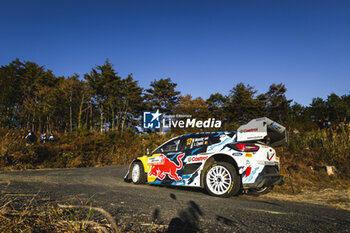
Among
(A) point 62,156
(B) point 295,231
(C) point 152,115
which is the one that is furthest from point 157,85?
(B) point 295,231

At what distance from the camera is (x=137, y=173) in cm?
623

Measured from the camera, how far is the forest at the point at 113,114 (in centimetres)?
855

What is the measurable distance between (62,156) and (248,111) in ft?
124

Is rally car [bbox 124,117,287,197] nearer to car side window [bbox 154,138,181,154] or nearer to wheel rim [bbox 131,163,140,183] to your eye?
car side window [bbox 154,138,181,154]

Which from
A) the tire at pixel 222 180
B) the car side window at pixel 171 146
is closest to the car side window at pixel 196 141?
the car side window at pixel 171 146

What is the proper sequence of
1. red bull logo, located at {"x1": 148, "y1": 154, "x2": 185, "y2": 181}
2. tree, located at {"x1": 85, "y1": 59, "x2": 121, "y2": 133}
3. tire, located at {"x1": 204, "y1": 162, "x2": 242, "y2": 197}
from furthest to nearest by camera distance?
tree, located at {"x1": 85, "y1": 59, "x2": 121, "y2": 133} → red bull logo, located at {"x1": 148, "y1": 154, "x2": 185, "y2": 181} → tire, located at {"x1": 204, "y1": 162, "x2": 242, "y2": 197}

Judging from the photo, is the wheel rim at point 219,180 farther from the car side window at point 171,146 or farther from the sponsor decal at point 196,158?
the car side window at point 171,146

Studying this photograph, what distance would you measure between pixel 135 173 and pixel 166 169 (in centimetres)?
139

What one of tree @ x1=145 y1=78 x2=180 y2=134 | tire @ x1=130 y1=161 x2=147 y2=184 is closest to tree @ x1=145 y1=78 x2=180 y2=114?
tree @ x1=145 y1=78 x2=180 y2=134

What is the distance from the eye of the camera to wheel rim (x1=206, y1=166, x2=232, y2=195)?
4.18 m

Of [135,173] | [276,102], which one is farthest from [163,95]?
[135,173]

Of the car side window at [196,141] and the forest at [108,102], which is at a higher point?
the forest at [108,102]

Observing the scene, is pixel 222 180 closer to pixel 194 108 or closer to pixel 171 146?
pixel 171 146

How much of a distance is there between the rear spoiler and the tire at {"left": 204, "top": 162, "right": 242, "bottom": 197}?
2.39 ft
